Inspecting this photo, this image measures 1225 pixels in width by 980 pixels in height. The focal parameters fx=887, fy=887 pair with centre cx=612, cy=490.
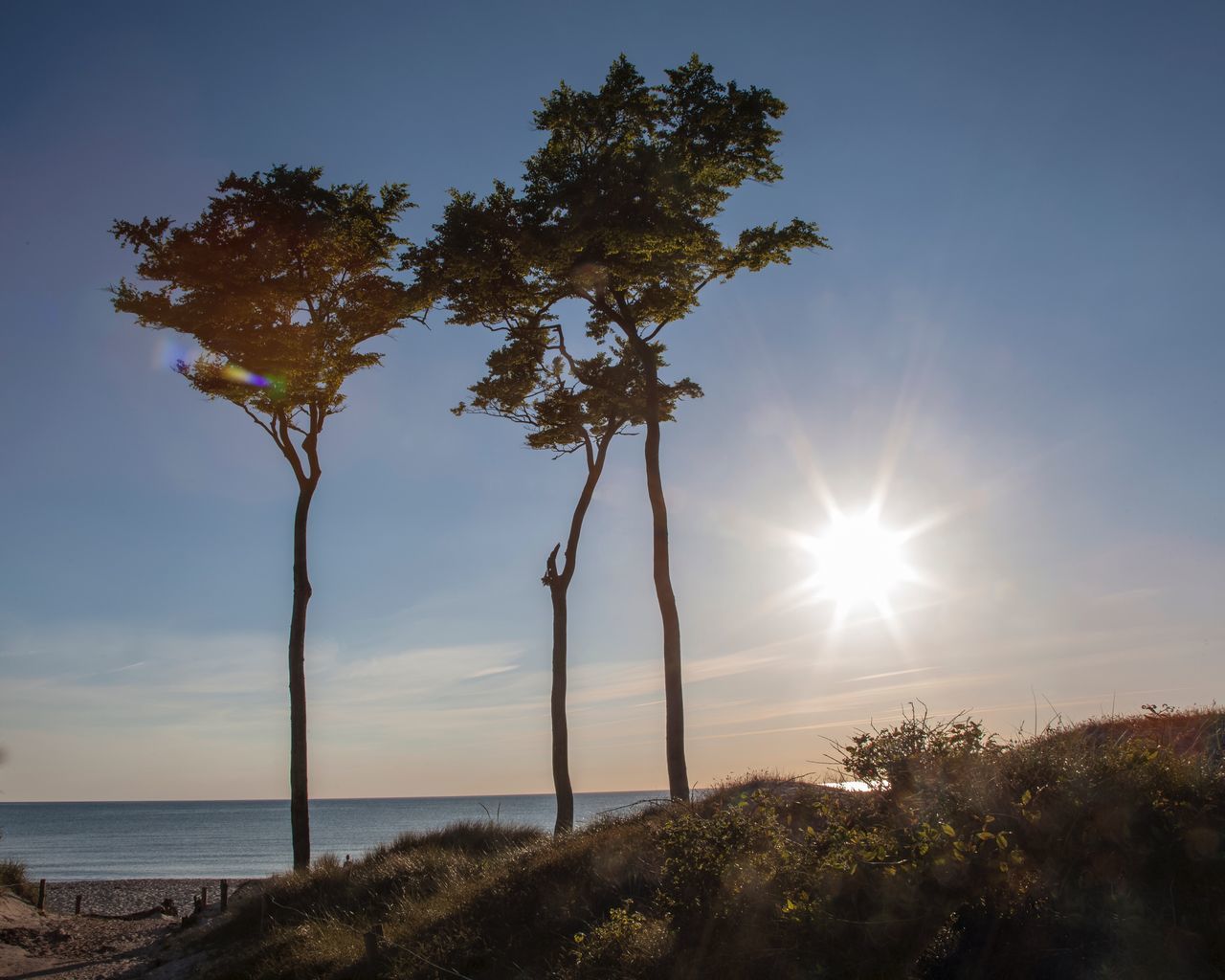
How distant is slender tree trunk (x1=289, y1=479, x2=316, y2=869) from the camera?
64.4ft

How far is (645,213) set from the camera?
18156 mm

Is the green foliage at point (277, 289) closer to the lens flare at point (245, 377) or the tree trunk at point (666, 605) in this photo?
the lens flare at point (245, 377)

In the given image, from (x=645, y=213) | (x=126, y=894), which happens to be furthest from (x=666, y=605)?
(x=126, y=894)

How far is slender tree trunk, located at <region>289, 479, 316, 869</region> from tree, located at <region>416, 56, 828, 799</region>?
Result: 25.3 feet

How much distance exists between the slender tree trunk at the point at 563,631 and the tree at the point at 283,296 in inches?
222

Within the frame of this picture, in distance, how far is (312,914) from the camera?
14.1 m

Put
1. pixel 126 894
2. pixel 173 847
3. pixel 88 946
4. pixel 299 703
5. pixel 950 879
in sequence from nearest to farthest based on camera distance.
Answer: pixel 950 879, pixel 88 946, pixel 299 703, pixel 126 894, pixel 173 847

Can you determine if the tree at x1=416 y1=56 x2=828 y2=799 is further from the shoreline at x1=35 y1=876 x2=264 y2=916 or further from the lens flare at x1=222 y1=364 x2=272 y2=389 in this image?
the shoreline at x1=35 y1=876 x2=264 y2=916

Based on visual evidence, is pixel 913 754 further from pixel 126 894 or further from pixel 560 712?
pixel 126 894

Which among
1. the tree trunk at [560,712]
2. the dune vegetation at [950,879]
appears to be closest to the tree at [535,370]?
the tree trunk at [560,712]

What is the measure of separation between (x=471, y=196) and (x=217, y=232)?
624cm

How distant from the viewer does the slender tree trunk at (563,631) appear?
19859 millimetres

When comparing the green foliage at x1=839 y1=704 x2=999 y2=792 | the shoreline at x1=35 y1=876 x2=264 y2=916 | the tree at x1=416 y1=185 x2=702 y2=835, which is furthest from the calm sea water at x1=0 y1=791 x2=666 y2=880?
the green foliage at x1=839 y1=704 x2=999 y2=792

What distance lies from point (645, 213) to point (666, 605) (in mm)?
7997
